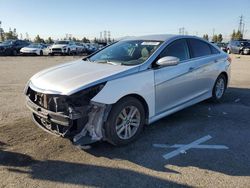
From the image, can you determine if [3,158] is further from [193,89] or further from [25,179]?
[193,89]

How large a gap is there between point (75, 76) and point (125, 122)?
104cm

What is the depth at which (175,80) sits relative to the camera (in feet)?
16.4

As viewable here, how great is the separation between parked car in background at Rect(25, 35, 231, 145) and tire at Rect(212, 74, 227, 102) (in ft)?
2.44

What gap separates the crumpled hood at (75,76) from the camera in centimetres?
388

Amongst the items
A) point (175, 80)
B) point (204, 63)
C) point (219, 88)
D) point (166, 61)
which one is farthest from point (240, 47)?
point (166, 61)

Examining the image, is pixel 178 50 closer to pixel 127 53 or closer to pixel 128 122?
pixel 127 53

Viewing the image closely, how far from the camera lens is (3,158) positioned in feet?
13.0

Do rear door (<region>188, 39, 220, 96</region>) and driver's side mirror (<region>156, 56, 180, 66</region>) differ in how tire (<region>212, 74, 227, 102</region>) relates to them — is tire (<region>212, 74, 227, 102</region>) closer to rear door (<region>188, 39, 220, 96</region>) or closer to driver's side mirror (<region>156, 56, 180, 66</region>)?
rear door (<region>188, 39, 220, 96</region>)

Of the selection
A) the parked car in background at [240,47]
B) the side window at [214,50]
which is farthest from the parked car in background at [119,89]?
the parked car in background at [240,47]

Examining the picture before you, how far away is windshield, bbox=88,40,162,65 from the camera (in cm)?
484

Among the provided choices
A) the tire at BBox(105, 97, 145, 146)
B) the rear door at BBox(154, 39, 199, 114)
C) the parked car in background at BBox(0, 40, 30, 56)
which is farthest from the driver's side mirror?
the parked car in background at BBox(0, 40, 30, 56)

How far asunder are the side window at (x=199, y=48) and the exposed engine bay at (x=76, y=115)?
269 centimetres

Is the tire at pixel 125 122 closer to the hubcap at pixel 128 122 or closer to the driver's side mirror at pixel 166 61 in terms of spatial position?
the hubcap at pixel 128 122

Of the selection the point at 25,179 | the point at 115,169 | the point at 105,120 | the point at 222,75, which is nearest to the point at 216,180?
the point at 115,169
